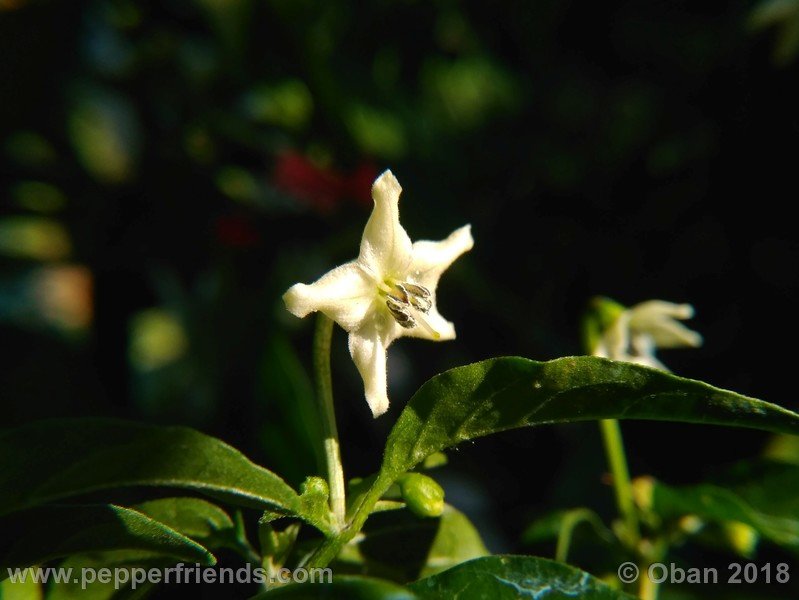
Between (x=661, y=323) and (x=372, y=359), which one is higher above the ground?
(x=661, y=323)

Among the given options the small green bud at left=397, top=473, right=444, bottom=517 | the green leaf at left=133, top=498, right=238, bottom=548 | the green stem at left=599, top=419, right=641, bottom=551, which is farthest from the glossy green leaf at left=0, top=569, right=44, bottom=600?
the green stem at left=599, top=419, right=641, bottom=551

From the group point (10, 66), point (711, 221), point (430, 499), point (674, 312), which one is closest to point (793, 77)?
point (711, 221)

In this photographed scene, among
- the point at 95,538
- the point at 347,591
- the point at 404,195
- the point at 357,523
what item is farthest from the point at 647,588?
the point at 404,195

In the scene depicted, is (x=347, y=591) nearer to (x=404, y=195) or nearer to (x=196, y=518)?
(x=196, y=518)

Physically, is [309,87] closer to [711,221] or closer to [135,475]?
[711,221]

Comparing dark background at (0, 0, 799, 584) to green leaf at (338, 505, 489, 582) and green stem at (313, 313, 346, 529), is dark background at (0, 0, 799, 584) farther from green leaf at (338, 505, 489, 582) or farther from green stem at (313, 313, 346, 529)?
green stem at (313, 313, 346, 529)

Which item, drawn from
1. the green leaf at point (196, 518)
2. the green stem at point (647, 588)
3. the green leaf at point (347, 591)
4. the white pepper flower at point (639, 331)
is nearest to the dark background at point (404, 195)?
the white pepper flower at point (639, 331)
